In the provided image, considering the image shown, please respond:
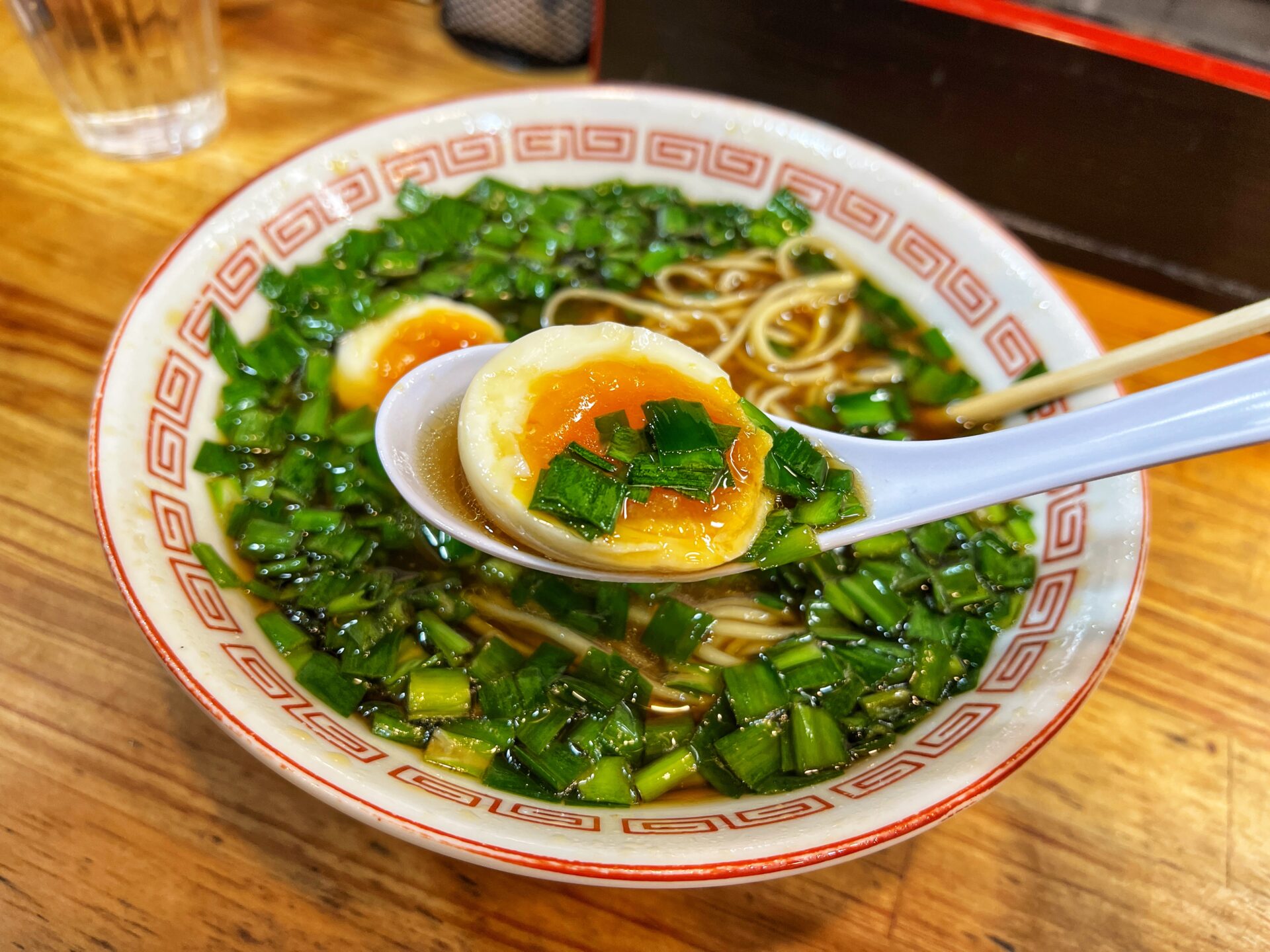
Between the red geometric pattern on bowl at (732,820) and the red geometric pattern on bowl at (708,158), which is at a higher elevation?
the red geometric pattern on bowl at (708,158)

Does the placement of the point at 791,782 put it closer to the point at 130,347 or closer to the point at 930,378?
the point at 930,378

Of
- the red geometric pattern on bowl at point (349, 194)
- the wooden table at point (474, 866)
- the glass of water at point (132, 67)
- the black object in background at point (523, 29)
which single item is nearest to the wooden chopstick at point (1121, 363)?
the wooden table at point (474, 866)

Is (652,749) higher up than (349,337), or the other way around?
(349,337)

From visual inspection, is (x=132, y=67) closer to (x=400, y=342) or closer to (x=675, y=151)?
(x=400, y=342)

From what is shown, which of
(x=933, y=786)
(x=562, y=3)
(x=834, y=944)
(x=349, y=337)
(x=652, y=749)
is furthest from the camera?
(x=562, y=3)

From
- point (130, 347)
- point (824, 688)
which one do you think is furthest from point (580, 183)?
point (824, 688)

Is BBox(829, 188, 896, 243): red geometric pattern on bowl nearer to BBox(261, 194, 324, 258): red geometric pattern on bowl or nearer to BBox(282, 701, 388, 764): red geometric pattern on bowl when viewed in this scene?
BBox(261, 194, 324, 258): red geometric pattern on bowl

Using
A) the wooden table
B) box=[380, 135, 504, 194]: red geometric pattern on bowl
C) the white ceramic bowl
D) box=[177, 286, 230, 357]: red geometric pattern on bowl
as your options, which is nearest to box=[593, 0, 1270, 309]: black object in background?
the white ceramic bowl

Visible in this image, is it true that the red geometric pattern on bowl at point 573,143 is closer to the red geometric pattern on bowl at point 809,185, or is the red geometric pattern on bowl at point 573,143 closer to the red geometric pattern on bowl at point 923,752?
the red geometric pattern on bowl at point 809,185

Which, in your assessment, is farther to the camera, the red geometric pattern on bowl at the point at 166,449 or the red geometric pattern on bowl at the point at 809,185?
the red geometric pattern on bowl at the point at 809,185
